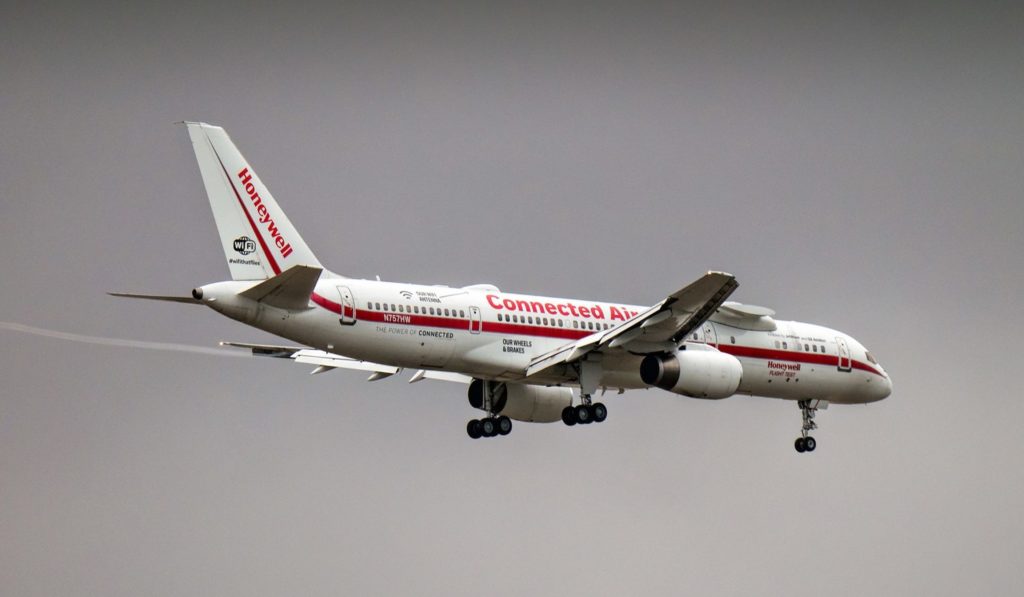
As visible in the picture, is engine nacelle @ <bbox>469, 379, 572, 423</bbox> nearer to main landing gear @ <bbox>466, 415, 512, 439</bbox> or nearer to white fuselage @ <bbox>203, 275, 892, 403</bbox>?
main landing gear @ <bbox>466, 415, 512, 439</bbox>

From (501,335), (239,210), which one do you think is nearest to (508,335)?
(501,335)

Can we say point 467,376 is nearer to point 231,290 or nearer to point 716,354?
point 716,354

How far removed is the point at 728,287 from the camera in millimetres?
50875

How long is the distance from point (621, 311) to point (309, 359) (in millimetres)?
10327

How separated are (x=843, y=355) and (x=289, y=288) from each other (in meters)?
22.9

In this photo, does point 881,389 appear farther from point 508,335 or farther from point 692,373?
point 508,335

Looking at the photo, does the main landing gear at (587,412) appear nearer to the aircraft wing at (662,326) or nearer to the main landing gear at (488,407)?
the aircraft wing at (662,326)

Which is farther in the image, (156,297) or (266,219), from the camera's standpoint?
(266,219)

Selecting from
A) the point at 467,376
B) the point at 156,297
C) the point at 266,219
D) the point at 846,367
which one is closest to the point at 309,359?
the point at 467,376

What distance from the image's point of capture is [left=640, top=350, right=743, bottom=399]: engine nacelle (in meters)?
52.9

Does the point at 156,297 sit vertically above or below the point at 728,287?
below

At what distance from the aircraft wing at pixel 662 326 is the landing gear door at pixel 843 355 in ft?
32.4

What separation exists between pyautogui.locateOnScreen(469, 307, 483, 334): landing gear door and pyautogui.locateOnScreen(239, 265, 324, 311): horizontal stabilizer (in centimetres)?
600

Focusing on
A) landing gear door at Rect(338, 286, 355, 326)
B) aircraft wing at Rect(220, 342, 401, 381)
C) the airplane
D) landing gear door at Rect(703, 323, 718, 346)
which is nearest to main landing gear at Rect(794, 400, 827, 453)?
the airplane
